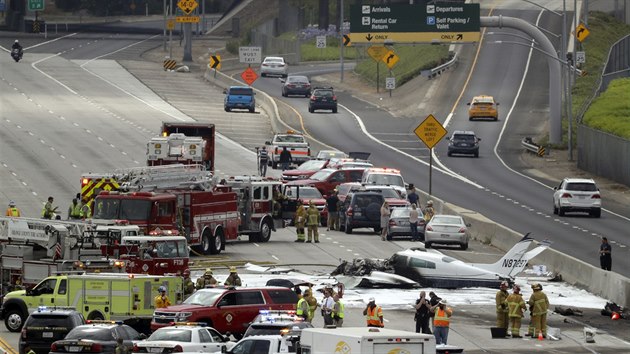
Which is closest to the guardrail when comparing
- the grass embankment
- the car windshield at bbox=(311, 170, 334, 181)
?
the grass embankment

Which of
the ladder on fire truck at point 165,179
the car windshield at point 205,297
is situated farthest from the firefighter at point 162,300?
the ladder on fire truck at point 165,179

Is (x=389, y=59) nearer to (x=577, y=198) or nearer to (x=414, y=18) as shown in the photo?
(x=414, y=18)

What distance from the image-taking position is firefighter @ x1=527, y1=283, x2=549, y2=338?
37.0 metres

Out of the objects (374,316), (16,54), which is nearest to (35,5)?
(16,54)

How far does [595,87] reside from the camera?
98875mm

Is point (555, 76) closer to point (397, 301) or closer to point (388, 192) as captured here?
point (388, 192)

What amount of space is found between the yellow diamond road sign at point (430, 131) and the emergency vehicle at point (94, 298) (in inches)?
1214

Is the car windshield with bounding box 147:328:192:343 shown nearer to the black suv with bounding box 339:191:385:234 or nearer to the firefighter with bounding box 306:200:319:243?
the firefighter with bounding box 306:200:319:243

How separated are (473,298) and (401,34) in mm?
56785

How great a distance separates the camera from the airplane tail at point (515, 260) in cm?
4450

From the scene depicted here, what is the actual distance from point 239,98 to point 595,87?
2195 cm

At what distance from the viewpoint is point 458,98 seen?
361ft

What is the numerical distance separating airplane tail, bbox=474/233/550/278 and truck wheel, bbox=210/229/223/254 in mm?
10420

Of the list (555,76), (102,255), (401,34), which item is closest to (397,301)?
(102,255)
